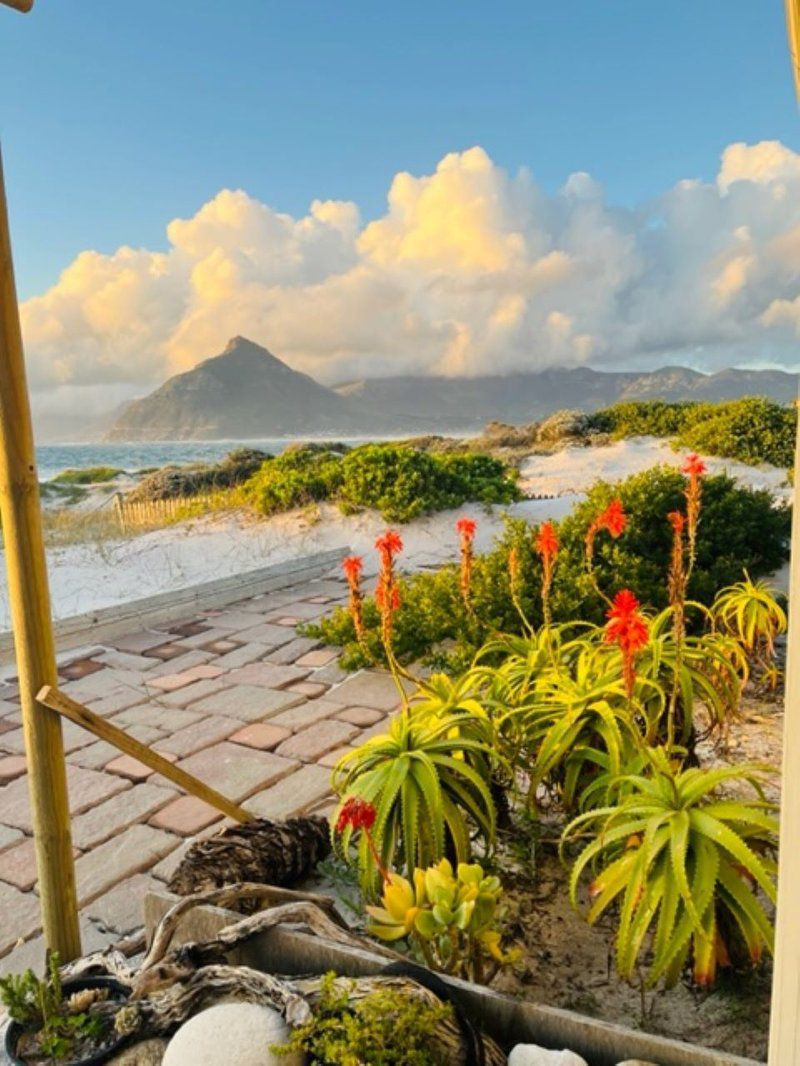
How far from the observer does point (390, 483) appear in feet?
22.0

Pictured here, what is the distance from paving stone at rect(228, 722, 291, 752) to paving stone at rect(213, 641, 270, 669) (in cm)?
75

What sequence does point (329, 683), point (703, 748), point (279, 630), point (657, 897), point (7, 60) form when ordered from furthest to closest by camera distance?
point (7, 60) < point (279, 630) < point (329, 683) < point (703, 748) < point (657, 897)

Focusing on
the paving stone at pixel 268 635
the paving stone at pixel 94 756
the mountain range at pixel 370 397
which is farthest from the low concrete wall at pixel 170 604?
the mountain range at pixel 370 397

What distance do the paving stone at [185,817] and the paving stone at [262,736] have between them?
1.28 feet

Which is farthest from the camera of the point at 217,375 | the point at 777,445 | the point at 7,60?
the point at 217,375

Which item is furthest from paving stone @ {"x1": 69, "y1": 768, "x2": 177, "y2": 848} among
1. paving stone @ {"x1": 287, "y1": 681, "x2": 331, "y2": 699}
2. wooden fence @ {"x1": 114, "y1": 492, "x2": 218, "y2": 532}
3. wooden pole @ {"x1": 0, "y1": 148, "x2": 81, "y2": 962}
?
wooden fence @ {"x1": 114, "y1": 492, "x2": 218, "y2": 532}

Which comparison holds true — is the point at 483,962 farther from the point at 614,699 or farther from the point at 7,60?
the point at 7,60

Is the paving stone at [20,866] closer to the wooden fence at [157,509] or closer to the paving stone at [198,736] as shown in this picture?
the paving stone at [198,736]

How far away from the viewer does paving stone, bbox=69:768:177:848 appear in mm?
1919

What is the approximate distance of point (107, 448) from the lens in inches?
504

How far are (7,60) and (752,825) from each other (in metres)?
6.17

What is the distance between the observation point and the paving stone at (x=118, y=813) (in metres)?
1.92

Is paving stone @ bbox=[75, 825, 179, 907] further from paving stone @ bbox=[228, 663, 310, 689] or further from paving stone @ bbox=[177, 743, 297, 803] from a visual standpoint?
paving stone @ bbox=[228, 663, 310, 689]

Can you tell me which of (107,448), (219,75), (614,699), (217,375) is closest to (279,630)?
(614,699)
